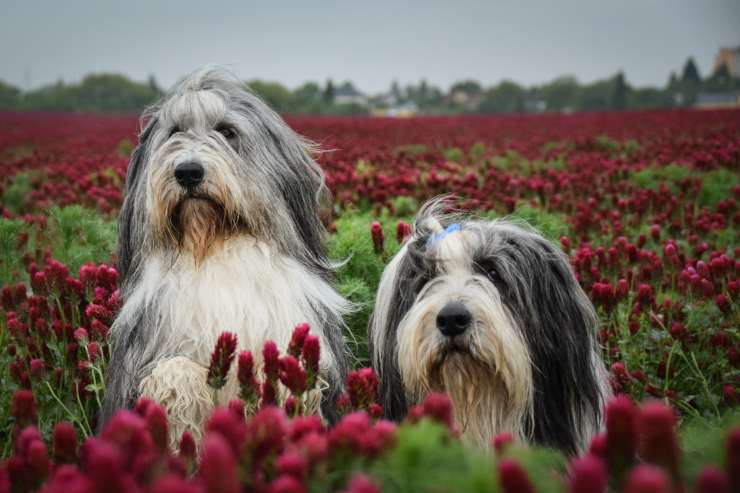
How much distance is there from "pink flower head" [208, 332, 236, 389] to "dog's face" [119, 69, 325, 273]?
982mm

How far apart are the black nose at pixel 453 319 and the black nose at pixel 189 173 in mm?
1220

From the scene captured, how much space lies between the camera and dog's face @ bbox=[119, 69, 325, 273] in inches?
125

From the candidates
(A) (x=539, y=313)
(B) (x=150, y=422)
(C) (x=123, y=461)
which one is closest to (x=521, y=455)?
(C) (x=123, y=461)

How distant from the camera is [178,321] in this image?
3.10 metres

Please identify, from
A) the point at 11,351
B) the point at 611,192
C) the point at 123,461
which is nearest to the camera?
the point at 123,461

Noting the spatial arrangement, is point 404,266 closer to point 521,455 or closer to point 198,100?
point 198,100

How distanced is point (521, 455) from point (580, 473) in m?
0.15

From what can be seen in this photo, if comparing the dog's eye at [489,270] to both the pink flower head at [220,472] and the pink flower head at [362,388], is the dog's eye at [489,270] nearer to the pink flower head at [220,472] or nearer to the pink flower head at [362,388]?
the pink flower head at [362,388]

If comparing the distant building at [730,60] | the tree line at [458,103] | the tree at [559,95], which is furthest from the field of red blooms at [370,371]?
the distant building at [730,60]

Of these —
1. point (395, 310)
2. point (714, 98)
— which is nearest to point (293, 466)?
point (395, 310)

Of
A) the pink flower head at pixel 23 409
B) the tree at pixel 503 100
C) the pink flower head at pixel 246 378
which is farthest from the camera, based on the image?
the tree at pixel 503 100

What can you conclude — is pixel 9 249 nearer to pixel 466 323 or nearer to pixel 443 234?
pixel 443 234

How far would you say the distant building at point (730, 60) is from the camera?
74.0 metres

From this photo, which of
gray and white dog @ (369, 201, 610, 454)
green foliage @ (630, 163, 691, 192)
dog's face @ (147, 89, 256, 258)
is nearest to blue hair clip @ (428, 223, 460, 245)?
gray and white dog @ (369, 201, 610, 454)
